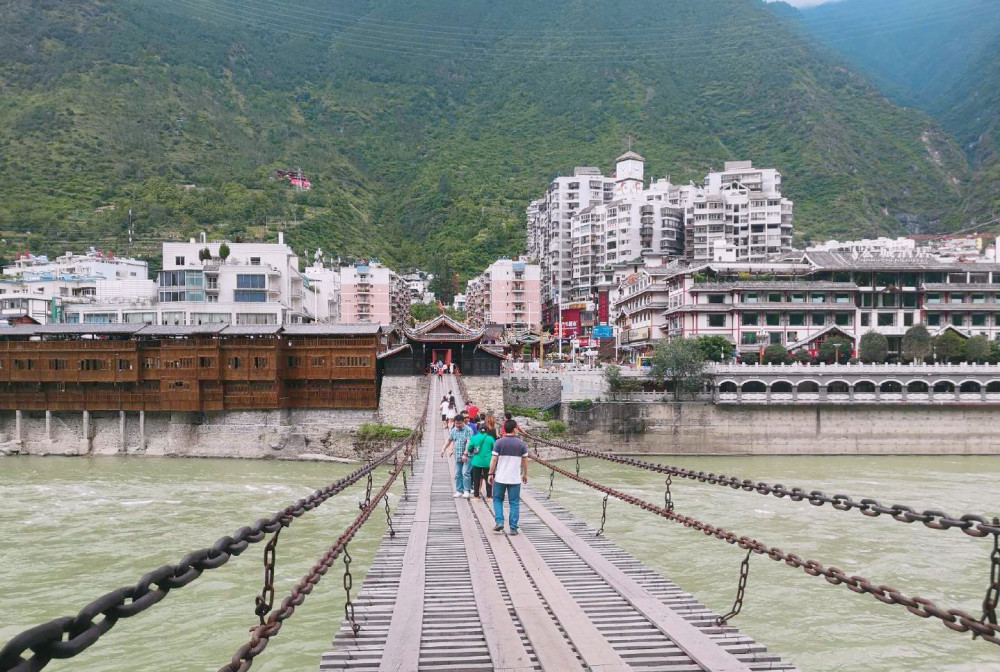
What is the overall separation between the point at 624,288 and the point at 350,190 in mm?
39025

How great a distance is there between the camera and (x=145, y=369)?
3027cm

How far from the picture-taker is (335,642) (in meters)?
4.46

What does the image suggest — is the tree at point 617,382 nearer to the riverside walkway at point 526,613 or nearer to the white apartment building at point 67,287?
the white apartment building at point 67,287

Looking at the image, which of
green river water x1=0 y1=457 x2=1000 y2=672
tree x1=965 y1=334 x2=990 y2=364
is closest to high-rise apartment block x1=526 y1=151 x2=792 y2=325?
tree x1=965 y1=334 x2=990 y2=364

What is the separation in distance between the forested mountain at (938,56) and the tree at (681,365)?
152ft

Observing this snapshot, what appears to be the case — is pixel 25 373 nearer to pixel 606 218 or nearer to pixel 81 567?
pixel 81 567

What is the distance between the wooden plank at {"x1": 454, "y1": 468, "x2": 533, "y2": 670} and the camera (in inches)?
166

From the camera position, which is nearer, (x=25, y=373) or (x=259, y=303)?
(x=25, y=373)

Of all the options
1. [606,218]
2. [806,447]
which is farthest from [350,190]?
[806,447]

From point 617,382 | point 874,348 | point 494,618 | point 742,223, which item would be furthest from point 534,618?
point 742,223

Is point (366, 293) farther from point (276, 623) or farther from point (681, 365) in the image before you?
point (276, 623)

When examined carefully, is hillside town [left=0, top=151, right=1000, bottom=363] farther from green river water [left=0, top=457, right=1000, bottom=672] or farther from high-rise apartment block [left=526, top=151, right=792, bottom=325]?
green river water [left=0, top=457, right=1000, bottom=672]

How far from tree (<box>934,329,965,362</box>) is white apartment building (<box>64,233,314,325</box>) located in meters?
32.9

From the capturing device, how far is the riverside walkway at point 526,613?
13.8 ft
